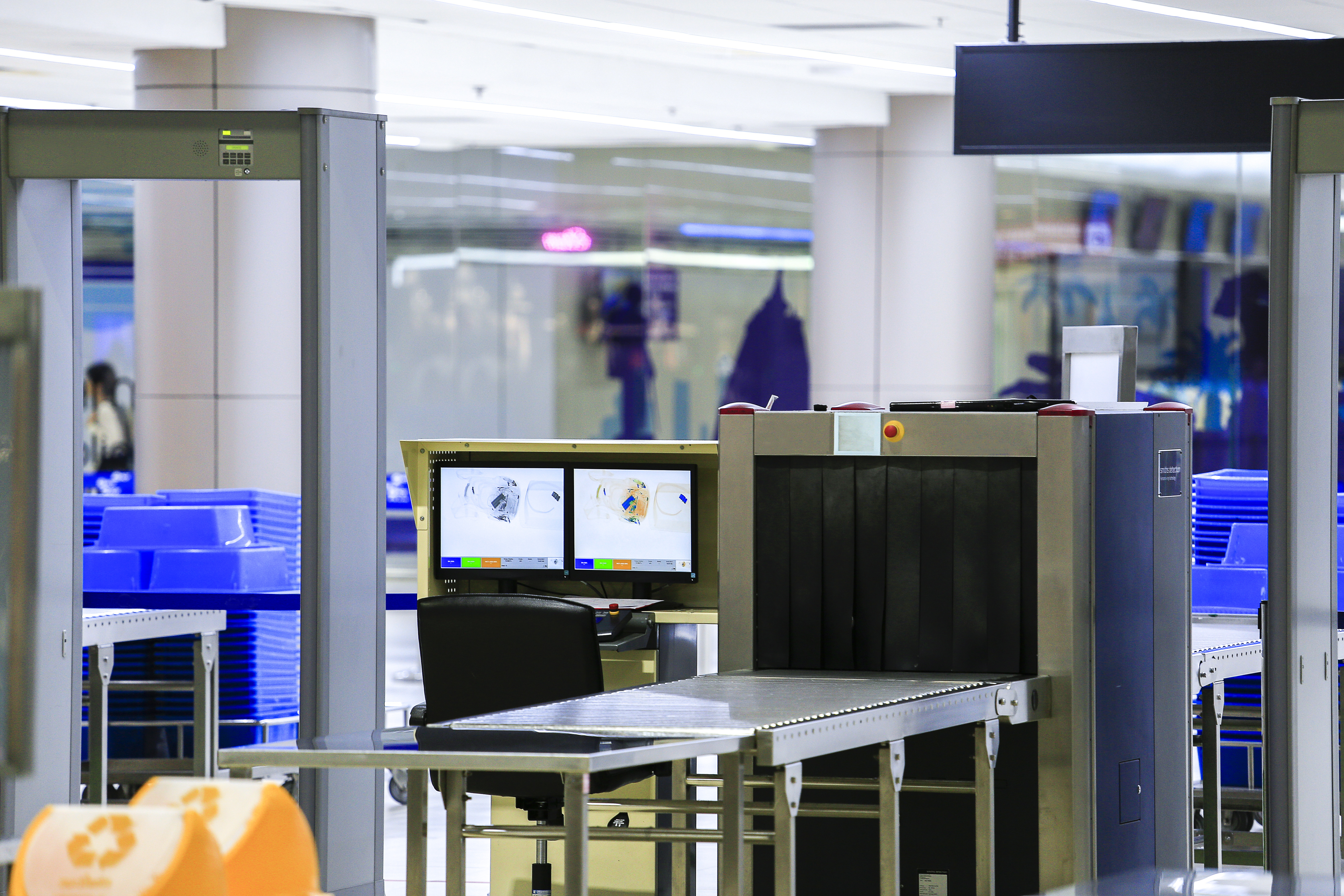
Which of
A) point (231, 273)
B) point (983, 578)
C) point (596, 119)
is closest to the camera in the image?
point (983, 578)

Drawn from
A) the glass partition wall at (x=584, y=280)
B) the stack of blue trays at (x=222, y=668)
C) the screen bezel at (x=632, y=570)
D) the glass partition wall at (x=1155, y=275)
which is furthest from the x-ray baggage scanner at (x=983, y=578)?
the glass partition wall at (x=584, y=280)

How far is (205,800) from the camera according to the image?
232 centimetres

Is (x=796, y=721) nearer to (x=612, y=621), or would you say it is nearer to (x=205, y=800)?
(x=205, y=800)

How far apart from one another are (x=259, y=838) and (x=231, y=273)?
7.05m

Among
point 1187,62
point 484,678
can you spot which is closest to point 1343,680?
point 1187,62

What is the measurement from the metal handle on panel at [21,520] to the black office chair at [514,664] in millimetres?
2540

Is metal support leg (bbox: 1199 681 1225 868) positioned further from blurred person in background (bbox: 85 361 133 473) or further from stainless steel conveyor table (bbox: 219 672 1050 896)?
blurred person in background (bbox: 85 361 133 473)

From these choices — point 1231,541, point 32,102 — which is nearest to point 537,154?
point 32,102

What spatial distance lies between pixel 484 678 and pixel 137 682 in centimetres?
235

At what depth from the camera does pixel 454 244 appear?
602 inches

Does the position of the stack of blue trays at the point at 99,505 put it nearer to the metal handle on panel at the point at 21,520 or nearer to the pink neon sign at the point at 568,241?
the metal handle on panel at the point at 21,520

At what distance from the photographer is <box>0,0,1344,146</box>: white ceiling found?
8805mm

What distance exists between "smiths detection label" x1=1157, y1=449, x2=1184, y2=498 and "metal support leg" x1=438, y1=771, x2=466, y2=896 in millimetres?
1803

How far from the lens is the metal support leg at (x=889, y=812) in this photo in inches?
139
